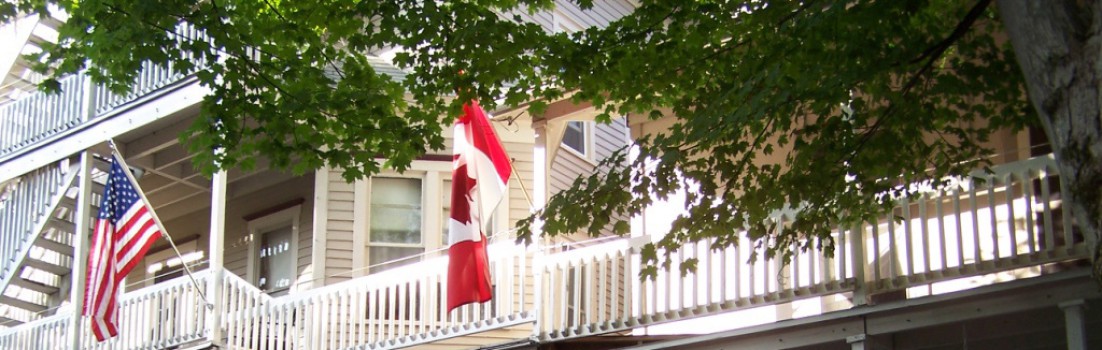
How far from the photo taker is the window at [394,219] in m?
20.7

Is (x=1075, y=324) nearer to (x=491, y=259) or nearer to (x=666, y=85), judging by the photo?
(x=666, y=85)

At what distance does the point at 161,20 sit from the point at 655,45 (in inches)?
162

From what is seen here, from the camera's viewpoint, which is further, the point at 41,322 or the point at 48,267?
the point at 48,267

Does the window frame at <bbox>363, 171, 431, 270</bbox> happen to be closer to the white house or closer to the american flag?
the white house

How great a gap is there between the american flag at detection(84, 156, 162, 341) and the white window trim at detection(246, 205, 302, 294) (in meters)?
2.60

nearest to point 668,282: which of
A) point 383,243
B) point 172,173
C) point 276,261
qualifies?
point 383,243

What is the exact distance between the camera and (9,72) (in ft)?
82.9

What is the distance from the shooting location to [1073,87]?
27.9 feet

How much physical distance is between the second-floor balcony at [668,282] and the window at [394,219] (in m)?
0.91

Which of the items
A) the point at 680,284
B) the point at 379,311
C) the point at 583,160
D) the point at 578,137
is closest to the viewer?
the point at 680,284

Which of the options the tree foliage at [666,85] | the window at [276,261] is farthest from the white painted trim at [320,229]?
the tree foliage at [666,85]

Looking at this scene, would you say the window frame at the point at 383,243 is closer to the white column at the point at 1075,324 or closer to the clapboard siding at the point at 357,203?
the clapboard siding at the point at 357,203

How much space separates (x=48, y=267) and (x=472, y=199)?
851cm

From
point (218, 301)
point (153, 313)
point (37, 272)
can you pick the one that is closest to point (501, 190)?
point (218, 301)
